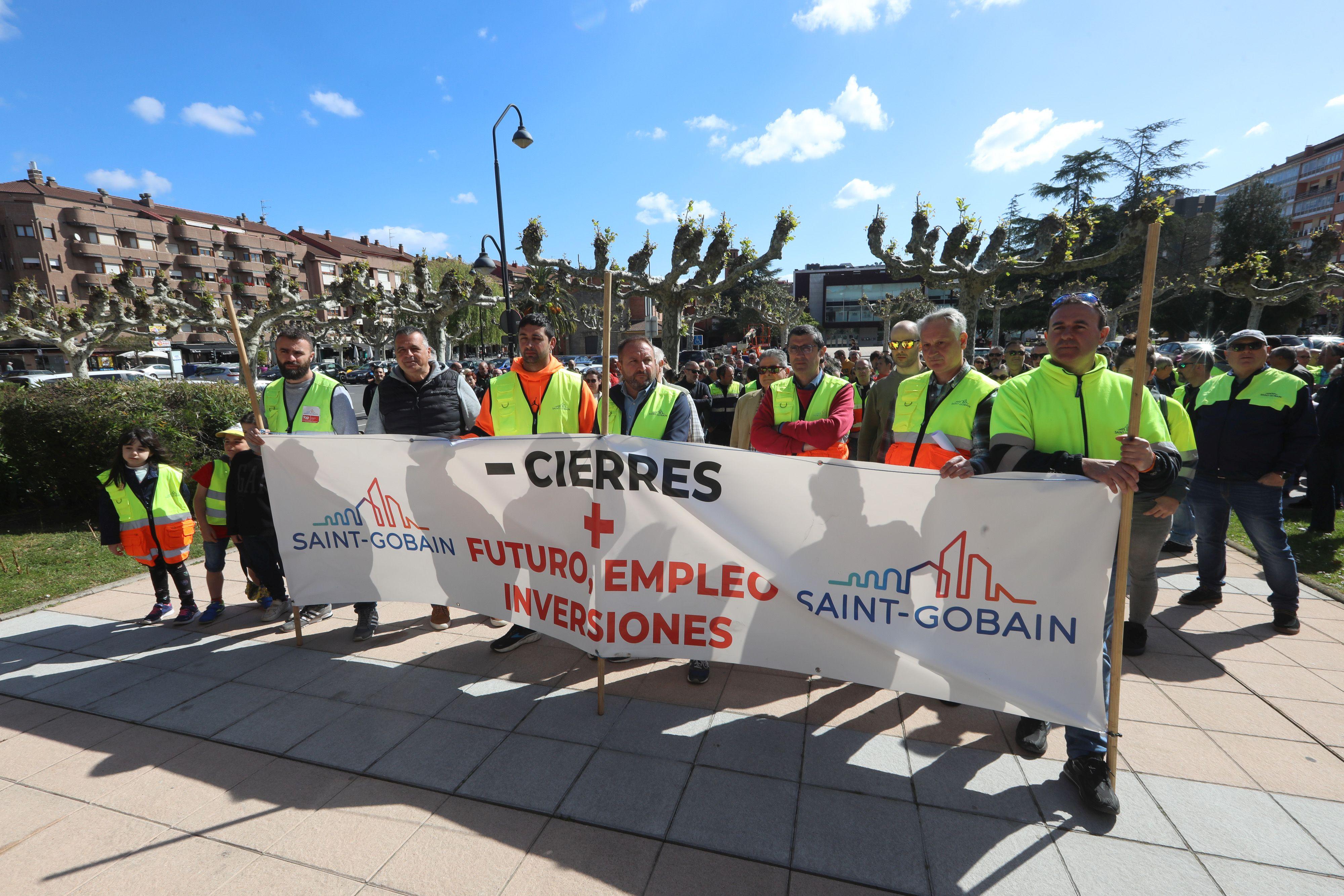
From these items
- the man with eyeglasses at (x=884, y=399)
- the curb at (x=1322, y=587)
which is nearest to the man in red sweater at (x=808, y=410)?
the man with eyeglasses at (x=884, y=399)

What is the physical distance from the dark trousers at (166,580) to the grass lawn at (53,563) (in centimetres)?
113

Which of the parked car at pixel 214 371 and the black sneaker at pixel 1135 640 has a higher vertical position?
the parked car at pixel 214 371

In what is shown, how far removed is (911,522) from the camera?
2570 mm

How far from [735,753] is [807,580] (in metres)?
0.90

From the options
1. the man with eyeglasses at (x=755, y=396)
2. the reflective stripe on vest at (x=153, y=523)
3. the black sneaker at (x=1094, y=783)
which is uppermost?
the man with eyeglasses at (x=755, y=396)

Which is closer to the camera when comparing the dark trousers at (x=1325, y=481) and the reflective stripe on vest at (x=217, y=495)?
the reflective stripe on vest at (x=217, y=495)

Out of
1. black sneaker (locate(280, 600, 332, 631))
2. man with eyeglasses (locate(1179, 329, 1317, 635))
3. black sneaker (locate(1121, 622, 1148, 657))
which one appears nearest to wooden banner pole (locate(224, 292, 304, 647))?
black sneaker (locate(280, 600, 332, 631))

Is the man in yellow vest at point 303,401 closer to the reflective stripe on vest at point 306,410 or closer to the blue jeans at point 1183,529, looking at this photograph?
the reflective stripe on vest at point 306,410

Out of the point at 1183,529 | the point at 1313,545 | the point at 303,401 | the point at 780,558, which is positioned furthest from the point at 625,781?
the point at 1313,545

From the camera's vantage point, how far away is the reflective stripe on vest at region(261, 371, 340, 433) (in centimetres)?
413

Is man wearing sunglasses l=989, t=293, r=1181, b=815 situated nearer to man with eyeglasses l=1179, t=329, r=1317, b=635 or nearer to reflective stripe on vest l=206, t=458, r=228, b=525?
man with eyeglasses l=1179, t=329, r=1317, b=635

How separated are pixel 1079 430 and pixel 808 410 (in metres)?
1.47

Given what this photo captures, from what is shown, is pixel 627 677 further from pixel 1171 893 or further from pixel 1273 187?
pixel 1273 187

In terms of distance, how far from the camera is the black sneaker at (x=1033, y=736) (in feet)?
9.08
